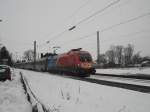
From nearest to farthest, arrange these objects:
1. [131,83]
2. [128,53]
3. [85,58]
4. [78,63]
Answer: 1. [131,83]
2. [78,63]
3. [85,58]
4. [128,53]

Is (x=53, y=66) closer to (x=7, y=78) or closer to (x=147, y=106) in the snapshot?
(x=7, y=78)

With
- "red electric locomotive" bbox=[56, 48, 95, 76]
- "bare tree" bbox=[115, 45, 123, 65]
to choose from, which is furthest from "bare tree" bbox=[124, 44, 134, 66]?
"red electric locomotive" bbox=[56, 48, 95, 76]

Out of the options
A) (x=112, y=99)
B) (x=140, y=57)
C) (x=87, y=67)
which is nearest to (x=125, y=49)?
(x=140, y=57)

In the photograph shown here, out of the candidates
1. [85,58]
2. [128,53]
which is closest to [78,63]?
[85,58]

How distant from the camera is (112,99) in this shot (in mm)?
8344

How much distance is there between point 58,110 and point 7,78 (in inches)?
565

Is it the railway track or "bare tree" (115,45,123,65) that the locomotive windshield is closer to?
the railway track

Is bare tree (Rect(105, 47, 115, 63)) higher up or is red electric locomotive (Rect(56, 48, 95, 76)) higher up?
bare tree (Rect(105, 47, 115, 63))

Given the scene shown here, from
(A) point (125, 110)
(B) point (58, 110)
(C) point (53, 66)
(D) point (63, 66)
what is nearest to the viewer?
(A) point (125, 110)

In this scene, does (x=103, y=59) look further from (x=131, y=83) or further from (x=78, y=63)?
(x=131, y=83)

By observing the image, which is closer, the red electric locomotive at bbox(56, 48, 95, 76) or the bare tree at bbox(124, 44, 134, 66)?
the red electric locomotive at bbox(56, 48, 95, 76)

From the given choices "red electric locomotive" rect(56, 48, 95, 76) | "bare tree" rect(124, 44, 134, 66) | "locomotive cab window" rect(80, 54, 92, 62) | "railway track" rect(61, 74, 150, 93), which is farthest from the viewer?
"bare tree" rect(124, 44, 134, 66)

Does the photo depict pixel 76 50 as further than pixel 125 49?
No

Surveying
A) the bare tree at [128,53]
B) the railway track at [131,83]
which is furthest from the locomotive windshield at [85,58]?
the bare tree at [128,53]
